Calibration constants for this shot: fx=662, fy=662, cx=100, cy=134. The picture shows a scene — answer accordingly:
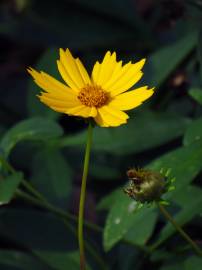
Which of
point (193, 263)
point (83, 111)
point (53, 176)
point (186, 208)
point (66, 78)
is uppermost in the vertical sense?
point (53, 176)

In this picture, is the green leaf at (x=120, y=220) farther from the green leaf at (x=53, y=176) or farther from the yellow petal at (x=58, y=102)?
the green leaf at (x=53, y=176)

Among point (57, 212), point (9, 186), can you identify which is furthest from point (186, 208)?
point (9, 186)

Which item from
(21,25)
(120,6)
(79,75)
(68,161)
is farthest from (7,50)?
(79,75)

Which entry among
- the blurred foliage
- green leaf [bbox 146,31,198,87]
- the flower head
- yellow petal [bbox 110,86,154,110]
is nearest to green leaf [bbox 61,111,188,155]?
the blurred foliage

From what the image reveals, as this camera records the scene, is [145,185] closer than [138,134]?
Yes

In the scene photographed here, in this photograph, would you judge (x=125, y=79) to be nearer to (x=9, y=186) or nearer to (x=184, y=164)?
(x=184, y=164)

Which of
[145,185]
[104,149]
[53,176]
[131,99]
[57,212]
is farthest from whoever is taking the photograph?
[53,176]

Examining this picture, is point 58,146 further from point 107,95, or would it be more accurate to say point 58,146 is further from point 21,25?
point 21,25
